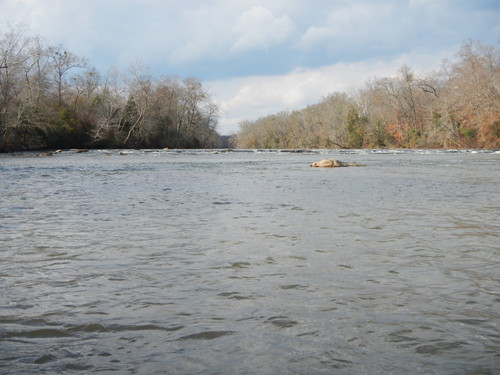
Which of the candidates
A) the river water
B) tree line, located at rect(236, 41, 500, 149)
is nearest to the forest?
tree line, located at rect(236, 41, 500, 149)

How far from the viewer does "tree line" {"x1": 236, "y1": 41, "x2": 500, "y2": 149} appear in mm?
52625

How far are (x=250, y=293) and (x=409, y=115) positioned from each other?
246ft

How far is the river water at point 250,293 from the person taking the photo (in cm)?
257

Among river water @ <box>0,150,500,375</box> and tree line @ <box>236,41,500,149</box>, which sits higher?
tree line @ <box>236,41,500,149</box>

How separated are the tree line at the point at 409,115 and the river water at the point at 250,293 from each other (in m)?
51.6

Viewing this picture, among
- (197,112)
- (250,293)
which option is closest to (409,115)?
(197,112)

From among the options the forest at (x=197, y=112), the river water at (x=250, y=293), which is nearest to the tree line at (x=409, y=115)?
the forest at (x=197, y=112)

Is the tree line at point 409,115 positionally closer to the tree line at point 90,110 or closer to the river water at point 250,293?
the tree line at point 90,110

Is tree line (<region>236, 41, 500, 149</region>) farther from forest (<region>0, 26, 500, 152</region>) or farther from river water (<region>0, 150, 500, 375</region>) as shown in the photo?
river water (<region>0, 150, 500, 375</region>)

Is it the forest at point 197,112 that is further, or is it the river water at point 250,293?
the forest at point 197,112

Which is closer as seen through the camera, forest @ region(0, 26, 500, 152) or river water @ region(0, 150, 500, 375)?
river water @ region(0, 150, 500, 375)

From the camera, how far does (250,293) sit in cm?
368

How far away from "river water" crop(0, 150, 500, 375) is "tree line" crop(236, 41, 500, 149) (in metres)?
51.6

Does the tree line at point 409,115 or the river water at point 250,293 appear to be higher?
the tree line at point 409,115
